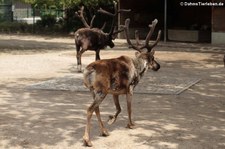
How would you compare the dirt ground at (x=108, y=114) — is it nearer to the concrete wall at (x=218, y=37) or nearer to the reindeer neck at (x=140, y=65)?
the reindeer neck at (x=140, y=65)

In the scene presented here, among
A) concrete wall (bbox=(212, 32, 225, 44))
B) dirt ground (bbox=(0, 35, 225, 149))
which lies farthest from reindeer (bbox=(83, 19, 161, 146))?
concrete wall (bbox=(212, 32, 225, 44))

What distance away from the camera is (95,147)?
6.62 meters

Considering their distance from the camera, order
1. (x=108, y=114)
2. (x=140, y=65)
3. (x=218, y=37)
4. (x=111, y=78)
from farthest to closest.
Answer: (x=218, y=37), (x=108, y=114), (x=140, y=65), (x=111, y=78)

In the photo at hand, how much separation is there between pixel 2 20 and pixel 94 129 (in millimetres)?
32644

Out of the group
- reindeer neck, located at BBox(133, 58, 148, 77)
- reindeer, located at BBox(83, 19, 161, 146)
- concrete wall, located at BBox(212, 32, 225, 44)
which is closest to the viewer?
reindeer, located at BBox(83, 19, 161, 146)

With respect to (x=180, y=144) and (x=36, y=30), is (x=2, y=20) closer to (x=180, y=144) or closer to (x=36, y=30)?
(x=36, y=30)

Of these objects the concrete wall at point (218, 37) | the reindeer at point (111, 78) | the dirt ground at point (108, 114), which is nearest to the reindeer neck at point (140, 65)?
the reindeer at point (111, 78)

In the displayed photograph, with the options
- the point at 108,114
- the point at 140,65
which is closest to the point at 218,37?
the point at 108,114

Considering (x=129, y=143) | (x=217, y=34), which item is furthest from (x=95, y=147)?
(x=217, y=34)

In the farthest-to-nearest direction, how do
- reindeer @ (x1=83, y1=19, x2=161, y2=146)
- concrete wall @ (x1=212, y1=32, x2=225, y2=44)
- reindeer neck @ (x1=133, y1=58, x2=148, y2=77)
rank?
concrete wall @ (x1=212, y1=32, x2=225, y2=44)
reindeer neck @ (x1=133, y1=58, x2=148, y2=77)
reindeer @ (x1=83, y1=19, x2=161, y2=146)

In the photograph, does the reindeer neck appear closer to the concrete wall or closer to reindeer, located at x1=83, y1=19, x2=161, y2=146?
reindeer, located at x1=83, y1=19, x2=161, y2=146

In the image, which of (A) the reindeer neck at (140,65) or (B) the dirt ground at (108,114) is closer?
(B) the dirt ground at (108,114)

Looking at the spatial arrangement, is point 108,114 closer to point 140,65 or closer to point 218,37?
point 140,65

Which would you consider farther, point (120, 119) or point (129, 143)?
point (120, 119)
